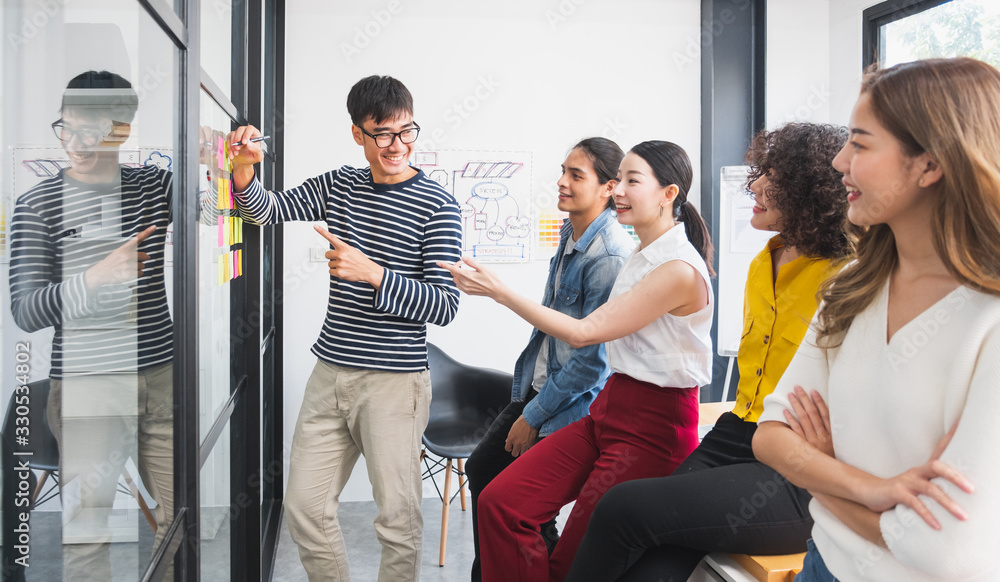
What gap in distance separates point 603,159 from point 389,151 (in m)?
0.73

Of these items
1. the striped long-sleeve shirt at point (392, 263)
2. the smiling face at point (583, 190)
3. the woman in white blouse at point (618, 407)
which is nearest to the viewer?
the woman in white blouse at point (618, 407)

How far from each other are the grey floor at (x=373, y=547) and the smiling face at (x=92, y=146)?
7.91 ft

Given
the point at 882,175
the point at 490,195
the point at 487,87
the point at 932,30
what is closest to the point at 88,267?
the point at 882,175

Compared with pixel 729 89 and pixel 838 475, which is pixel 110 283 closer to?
pixel 838 475

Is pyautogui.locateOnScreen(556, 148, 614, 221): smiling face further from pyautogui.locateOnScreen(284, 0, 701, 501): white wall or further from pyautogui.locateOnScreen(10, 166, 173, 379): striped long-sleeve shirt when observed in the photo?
pyautogui.locateOnScreen(284, 0, 701, 501): white wall

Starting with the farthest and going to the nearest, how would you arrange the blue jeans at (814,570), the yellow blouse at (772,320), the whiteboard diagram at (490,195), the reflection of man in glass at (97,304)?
the whiteboard diagram at (490,195) < the yellow blouse at (772,320) < the blue jeans at (814,570) < the reflection of man in glass at (97,304)

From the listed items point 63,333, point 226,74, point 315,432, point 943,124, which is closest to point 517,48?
point 226,74

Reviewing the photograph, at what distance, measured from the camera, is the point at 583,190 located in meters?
2.37

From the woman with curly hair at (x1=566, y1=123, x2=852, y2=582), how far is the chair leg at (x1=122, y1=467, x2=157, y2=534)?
912 millimetres

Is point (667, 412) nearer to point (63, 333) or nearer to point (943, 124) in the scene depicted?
point (943, 124)

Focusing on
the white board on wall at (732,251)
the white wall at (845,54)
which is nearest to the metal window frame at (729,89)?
the white board on wall at (732,251)

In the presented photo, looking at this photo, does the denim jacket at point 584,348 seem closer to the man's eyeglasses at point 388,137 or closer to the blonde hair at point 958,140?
the man's eyeglasses at point 388,137

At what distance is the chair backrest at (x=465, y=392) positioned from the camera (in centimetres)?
352

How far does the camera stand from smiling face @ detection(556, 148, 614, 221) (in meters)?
2.37
